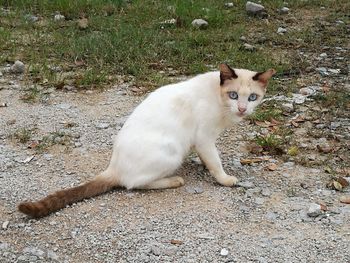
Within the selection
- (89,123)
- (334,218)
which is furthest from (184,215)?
(89,123)

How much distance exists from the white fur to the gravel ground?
0.54 ft

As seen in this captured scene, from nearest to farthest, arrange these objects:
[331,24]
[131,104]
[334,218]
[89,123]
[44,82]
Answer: [334,218], [89,123], [131,104], [44,82], [331,24]

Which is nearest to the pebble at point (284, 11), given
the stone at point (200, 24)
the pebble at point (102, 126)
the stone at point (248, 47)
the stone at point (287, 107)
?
the stone at point (200, 24)

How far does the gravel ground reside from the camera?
3576 millimetres

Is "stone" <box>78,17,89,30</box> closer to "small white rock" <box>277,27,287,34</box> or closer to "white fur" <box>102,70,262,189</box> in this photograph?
"small white rock" <box>277,27,287,34</box>

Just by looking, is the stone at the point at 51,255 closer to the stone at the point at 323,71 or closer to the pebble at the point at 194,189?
the pebble at the point at 194,189

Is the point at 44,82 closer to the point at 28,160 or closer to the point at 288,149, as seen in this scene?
the point at 28,160

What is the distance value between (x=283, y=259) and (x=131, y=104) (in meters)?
2.71

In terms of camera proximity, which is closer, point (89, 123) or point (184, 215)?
point (184, 215)

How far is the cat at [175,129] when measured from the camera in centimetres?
405

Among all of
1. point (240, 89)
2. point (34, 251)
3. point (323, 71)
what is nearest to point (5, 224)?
point (34, 251)

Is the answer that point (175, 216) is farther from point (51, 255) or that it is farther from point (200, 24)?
point (200, 24)

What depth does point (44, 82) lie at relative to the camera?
20.5ft

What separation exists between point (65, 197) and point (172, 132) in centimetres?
86
